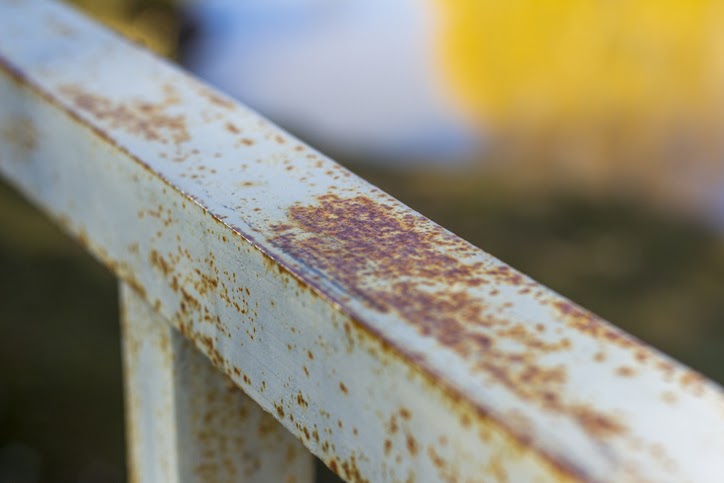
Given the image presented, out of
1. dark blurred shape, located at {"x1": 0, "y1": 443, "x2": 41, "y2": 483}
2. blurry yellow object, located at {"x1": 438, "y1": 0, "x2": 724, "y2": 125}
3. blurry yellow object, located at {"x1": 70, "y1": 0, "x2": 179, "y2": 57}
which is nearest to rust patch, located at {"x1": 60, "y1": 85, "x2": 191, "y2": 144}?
dark blurred shape, located at {"x1": 0, "y1": 443, "x2": 41, "y2": 483}

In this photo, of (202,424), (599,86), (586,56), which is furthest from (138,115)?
(586,56)

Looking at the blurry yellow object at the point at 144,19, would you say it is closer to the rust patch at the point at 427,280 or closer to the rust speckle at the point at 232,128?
the rust speckle at the point at 232,128

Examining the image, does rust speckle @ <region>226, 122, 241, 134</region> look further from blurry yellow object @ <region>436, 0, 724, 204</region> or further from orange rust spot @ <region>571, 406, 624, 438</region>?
blurry yellow object @ <region>436, 0, 724, 204</region>

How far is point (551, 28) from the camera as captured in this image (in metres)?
5.80

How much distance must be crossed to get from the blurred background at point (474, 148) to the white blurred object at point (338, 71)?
0.01 metres

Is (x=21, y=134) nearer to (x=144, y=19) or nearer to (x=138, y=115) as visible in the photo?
(x=138, y=115)

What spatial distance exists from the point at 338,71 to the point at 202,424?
15.7 feet

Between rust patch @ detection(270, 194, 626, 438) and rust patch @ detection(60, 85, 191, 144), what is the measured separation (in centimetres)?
14

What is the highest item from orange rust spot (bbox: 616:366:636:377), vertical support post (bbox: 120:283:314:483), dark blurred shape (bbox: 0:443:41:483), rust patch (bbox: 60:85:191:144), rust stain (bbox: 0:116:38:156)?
orange rust spot (bbox: 616:366:636:377)

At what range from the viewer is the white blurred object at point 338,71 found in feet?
14.6

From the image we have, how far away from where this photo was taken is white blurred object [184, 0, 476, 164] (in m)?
4.46

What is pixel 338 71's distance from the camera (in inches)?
207

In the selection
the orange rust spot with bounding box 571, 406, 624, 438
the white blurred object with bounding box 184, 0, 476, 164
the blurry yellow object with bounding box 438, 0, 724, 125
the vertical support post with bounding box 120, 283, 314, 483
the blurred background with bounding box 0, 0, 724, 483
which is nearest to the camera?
the orange rust spot with bounding box 571, 406, 624, 438

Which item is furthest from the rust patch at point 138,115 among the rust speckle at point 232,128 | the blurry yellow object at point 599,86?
the blurry yellow object at point 599,86
